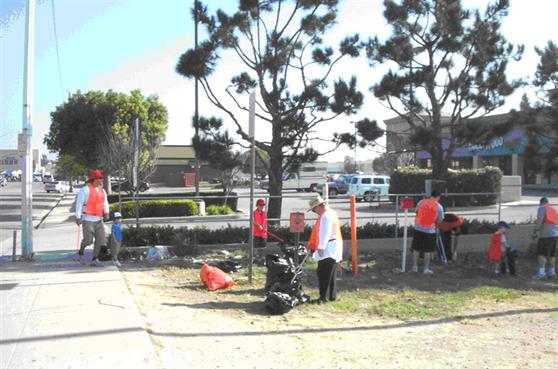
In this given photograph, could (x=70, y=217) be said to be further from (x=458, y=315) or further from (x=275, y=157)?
(x=458, y=315)

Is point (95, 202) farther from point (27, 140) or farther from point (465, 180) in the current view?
point (465, 180)

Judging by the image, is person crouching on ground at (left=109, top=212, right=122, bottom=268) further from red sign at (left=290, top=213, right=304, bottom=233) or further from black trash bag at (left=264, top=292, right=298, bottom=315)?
black trash bag at (left=264, top=292, right=298, bottom=315)

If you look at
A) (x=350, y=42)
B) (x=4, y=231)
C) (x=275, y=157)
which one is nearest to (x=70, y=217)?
(x=4, y=231)

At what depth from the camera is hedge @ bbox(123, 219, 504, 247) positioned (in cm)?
1187

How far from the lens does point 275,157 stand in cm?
1359

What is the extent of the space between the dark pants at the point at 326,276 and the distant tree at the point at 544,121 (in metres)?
7.90

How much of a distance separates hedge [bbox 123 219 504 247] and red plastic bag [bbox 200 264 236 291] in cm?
301

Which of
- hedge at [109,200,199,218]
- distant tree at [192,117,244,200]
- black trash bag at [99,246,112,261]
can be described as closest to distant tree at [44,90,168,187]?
hedge at [109,200,199,218]

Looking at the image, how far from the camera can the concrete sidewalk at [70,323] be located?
4859 mm

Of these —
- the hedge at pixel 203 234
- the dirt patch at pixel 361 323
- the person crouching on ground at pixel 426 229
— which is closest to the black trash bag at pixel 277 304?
the dirt patch at pixel 361 323

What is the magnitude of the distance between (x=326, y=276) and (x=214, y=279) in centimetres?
181

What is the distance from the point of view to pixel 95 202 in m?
9.75

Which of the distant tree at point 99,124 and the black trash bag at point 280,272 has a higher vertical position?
the distant tree at point 99,124

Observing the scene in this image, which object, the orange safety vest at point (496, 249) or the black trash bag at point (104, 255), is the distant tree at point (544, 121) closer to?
the orange safety vest at point (496, 249)
